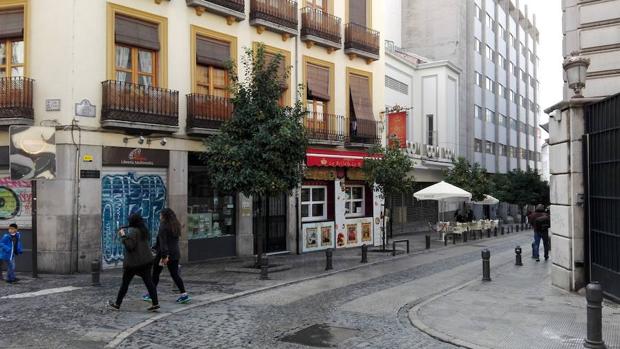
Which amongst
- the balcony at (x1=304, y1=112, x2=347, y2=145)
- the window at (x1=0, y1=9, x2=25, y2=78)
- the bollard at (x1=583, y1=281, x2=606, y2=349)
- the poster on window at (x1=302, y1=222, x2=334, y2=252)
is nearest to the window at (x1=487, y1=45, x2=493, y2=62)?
the balcony at (x1=304, y1=112, x2=347, y2=145)

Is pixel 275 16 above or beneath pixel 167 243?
above

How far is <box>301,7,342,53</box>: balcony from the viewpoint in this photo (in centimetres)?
2041

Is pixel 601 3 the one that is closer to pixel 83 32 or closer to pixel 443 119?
pixel 83 32

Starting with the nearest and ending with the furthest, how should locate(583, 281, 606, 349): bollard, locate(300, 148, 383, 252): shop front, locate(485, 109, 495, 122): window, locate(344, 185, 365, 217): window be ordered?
locate(583, 281, 606, 349): bollard
locate(300, 148, 383, 252): shop front
locate(344, 185, 365, 217): window
locate(485, 109, 495, 122): window

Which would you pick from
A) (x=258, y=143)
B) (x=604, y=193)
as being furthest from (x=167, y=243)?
(x=604, y=193)

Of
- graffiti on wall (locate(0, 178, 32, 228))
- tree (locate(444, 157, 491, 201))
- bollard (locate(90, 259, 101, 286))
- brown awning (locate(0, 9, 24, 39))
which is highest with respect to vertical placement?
brown awning (locate(0, 9, 24, 39))

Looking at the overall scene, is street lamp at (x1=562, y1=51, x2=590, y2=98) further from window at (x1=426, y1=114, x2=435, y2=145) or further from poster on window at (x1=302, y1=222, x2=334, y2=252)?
window at (x1=426, y1=114, x2=435, y2=145)

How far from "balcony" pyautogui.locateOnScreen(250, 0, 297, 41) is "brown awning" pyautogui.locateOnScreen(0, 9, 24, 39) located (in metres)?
6.87

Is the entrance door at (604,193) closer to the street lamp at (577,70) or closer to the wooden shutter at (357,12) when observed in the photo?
the street lamp at (577,70)

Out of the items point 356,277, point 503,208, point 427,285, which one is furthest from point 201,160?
point 503,208

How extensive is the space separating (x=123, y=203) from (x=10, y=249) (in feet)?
10.3

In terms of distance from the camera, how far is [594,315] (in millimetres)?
→ 6891

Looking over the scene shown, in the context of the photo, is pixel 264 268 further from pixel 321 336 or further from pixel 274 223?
pixel 274 223

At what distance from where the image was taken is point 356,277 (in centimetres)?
1414
